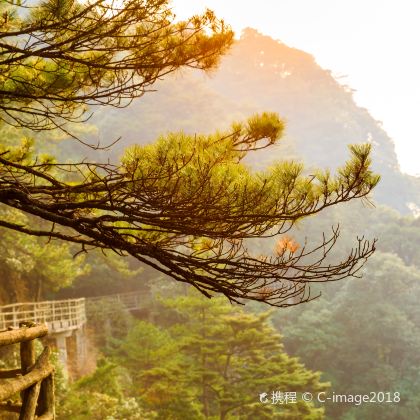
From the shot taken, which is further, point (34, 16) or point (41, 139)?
point (41, 139)

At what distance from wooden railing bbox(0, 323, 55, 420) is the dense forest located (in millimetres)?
1359

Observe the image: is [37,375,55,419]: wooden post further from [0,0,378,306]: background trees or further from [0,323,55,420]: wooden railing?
[0,0,378,306]: background trees

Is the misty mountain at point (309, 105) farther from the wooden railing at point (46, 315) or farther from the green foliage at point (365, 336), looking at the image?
the wooden railing at point (46, 315)

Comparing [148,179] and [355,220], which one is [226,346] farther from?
[355,220]

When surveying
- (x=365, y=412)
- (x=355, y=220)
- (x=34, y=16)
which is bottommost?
(x=365, y=412)

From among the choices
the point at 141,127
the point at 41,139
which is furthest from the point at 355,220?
the point at 41,139

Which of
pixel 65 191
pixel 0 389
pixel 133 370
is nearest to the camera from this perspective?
pixel 0 389

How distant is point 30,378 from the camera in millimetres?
3021

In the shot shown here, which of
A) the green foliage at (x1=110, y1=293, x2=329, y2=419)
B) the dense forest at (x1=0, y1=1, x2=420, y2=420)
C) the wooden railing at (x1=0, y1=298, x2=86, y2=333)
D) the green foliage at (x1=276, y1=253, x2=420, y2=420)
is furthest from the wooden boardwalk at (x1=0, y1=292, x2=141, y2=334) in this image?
the green foliage at (x1=276, y1=253, x2=420, y2=420)

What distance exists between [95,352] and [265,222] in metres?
17.6

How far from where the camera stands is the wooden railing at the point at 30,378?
2.85m

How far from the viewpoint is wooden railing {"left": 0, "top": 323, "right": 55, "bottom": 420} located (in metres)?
2.85

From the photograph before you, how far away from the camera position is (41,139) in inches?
1019

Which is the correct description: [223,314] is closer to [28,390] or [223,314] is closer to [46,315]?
[46,315]
